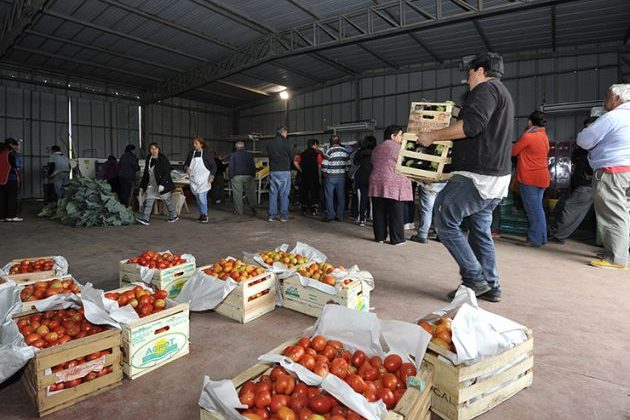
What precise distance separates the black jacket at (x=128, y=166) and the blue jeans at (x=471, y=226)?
8744mm

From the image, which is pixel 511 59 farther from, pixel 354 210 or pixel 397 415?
pixel 397 415

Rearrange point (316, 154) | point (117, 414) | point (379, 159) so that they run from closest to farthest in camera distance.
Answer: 1. point (117, 414)
2. point (379, 159)
3. point (316, 154)

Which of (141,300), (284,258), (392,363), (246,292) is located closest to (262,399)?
(392,363)

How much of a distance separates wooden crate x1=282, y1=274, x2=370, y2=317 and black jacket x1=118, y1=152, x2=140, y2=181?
816 centimetres

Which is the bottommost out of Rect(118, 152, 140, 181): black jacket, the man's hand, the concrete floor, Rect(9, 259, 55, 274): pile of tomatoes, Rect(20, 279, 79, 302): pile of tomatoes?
the concrete floor

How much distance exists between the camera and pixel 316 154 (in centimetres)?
888

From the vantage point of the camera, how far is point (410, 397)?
1396 mm

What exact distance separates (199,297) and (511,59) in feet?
43.4

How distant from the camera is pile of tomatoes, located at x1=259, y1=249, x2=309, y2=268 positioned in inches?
136

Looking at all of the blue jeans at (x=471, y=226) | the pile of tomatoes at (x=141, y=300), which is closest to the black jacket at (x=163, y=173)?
the pile of tomatoes at (x=141, y=300)

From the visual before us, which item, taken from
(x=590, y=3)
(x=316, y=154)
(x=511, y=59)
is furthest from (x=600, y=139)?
(x=511, y=59)

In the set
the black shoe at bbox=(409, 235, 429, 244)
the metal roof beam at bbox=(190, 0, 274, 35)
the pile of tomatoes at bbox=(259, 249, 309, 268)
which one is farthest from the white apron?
the pile of tomatoes at bbox=(259, 249, 309, 268)

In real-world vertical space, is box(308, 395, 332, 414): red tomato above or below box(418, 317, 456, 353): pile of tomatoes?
below

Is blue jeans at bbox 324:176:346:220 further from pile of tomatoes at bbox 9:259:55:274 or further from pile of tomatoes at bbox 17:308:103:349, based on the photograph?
pile of tomatoes at bbox 17:308:103:349
